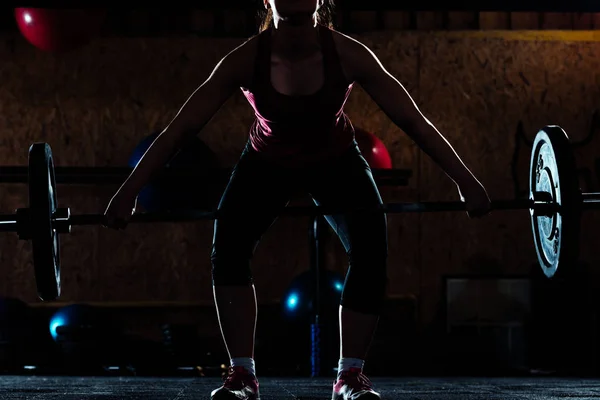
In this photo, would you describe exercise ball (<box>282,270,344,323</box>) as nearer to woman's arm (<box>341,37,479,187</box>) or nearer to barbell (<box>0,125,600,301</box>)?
barbell (<box>0,125,600,301</box>)

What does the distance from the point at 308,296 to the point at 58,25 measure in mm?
2177

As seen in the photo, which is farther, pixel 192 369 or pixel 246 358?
pixel 192 369

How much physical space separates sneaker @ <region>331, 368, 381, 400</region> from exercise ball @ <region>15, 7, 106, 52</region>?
148 inches

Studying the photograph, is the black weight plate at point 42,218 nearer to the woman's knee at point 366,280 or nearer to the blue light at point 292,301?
the woman's knee at point 366,280

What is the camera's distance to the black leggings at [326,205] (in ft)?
6.80

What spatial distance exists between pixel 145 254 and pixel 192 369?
1.33 meters

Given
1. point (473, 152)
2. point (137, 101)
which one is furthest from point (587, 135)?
point (137, 101)

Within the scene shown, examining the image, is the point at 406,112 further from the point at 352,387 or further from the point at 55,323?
the point at 55,323

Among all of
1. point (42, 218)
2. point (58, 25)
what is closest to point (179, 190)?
point (58, 25)

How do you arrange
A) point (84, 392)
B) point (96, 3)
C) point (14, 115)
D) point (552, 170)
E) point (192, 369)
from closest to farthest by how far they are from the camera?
point (552, 170), point (84, 392), point (96, 3), point (192, 369), point (14, 115)

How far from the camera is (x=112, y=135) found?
628 cm

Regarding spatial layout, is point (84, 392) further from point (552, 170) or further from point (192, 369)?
point (192, 369)

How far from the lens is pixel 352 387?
202cm

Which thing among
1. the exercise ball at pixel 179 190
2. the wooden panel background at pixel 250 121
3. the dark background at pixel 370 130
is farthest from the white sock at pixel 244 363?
the wooden panel background at pixel 250 121
